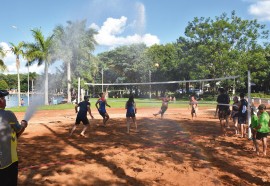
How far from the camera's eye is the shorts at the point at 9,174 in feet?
12.8

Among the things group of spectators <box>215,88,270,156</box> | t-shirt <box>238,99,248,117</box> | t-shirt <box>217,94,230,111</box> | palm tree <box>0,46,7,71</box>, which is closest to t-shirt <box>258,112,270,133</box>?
group of spectators <box>215,88,270,156</box>

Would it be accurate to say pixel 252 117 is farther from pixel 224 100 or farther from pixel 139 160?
pixel 139 160

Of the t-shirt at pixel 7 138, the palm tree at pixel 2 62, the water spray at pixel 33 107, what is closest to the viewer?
the t-shirt at pixel 7 138

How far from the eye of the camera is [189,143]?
9.88m

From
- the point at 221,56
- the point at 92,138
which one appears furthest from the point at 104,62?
the point at 92,138

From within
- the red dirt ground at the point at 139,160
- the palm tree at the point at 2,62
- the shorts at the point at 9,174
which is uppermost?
the palm tree at the point at 2,62

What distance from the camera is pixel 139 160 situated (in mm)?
7684

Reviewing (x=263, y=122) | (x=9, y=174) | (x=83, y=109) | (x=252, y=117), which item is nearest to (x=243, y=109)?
(x=252, y=117)

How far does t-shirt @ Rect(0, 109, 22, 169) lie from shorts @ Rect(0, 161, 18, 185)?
67 mm

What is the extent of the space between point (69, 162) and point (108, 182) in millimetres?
1881

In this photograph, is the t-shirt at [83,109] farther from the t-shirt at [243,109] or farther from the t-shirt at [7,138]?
the t-shirt at [7,138]

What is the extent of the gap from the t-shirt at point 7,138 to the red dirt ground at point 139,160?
87.1 inches

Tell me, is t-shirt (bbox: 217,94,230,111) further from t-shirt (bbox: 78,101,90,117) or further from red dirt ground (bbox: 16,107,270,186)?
t-shirt (bbox: 78,101,90,117)

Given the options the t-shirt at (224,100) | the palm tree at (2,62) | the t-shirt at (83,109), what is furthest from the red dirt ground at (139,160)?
the palm tree at (2,62)
